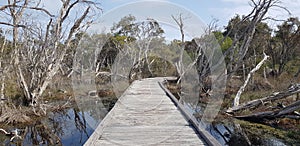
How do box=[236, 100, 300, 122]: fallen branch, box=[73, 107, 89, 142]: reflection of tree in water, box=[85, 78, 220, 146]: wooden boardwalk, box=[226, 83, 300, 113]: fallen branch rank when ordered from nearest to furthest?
box=[85, 78, 220, 146]: wooden boardwalk < box=[236, 100, 300, 122]: fallen branch < box=[73, 107, 89, 142]: reflection of tree in water < box=[226, 83, 300, 113]: fallen branch

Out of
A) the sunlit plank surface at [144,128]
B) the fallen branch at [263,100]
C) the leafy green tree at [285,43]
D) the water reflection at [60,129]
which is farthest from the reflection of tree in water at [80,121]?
the leafy green tree at [285,43]

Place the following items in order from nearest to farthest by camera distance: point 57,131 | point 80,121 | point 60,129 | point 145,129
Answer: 1. point 145,129
2. point 57,131
3. point 60,129
4. point 80,121

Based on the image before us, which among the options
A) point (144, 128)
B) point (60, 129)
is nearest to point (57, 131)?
point (60, 129)

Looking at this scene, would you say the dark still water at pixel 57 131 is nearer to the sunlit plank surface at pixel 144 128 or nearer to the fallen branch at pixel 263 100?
the sunlit plank surface at pixel 144 128

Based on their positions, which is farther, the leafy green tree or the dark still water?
the leafy green tree

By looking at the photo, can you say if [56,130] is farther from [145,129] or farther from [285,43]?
[285,43]

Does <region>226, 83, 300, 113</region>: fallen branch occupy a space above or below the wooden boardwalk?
below

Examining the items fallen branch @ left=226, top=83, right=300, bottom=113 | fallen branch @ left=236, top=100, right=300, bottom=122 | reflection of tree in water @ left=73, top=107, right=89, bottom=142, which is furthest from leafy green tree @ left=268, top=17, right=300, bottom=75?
reflection of tree in water @ left=73, top=107, right=89, bottom=142

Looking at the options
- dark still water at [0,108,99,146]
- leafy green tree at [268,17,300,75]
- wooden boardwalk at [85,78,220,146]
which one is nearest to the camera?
wooden boardwalk at [85,78,220,146]

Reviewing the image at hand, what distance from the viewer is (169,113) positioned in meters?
6.09

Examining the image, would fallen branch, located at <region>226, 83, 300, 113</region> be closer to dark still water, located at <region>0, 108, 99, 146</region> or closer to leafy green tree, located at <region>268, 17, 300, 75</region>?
dark still water, located at <region>0, 108, 99, 146</region>

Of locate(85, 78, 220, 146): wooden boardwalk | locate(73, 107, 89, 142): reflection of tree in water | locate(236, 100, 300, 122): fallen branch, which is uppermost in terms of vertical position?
locate(85, 78, 220, 146): wooden boardwalk

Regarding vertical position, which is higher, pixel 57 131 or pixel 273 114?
pixel 57 131

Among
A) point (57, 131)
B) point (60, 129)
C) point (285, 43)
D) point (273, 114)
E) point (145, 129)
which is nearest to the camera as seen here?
point (145, 129)
